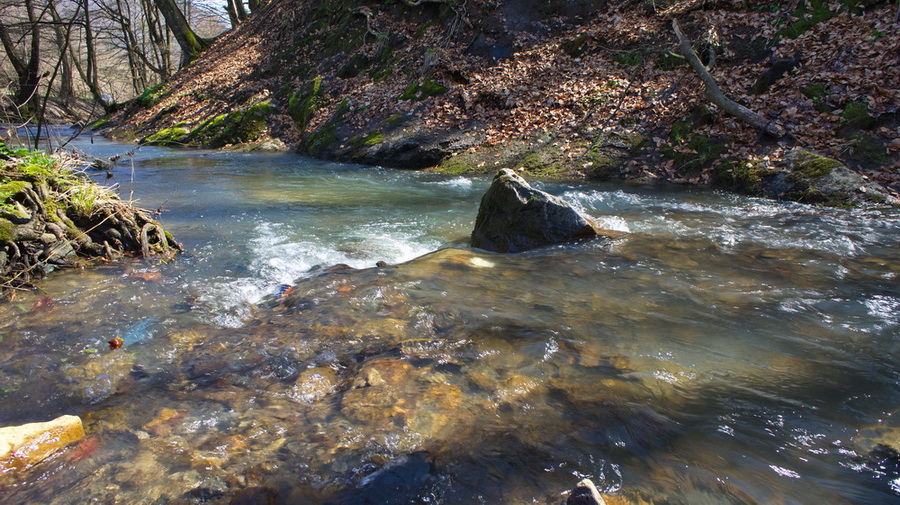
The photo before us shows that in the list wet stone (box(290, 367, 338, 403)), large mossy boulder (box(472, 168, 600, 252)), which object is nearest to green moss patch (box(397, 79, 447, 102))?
large mossy boulder (box(472, 168, 600, 252))

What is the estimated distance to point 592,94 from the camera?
452 inches

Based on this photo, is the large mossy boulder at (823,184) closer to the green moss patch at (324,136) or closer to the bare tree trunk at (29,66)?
the bare tree trunk at (29,66)

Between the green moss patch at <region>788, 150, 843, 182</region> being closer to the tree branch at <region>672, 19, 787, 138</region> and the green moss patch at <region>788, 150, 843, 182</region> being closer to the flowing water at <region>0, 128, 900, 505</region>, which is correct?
the tree branch at <region>672, 19, 787, 138</region>

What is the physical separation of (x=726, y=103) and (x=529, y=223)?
19.5 ft

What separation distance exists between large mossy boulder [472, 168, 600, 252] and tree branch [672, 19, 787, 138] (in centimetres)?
495

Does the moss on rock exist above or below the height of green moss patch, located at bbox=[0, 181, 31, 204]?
above

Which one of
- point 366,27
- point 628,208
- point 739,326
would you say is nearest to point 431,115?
point 628,208

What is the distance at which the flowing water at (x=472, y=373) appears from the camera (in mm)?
2104

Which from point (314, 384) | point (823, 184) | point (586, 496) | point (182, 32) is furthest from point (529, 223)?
point (182, 32)

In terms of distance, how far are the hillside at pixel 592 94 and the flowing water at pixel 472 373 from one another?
227 cm

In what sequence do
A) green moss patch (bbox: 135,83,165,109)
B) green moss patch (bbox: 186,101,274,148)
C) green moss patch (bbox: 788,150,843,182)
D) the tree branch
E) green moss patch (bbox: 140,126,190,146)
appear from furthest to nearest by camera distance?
green moss patch (bbox: 135,83,165,109), green moss patch (bbox: 140,126,190,146), green moss patch (bbox: 186,101,274,148), the tree branch, green moss patch (bbox: 788,150,843,182)

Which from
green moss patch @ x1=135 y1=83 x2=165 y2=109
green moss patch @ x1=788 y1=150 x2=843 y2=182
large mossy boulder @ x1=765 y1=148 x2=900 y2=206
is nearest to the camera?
large mossy boulder @ x1=765 y1=148 x2=900 y2=206

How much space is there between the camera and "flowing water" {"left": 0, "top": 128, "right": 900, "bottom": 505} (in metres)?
2.10

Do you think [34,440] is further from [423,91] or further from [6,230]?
[423,91]
